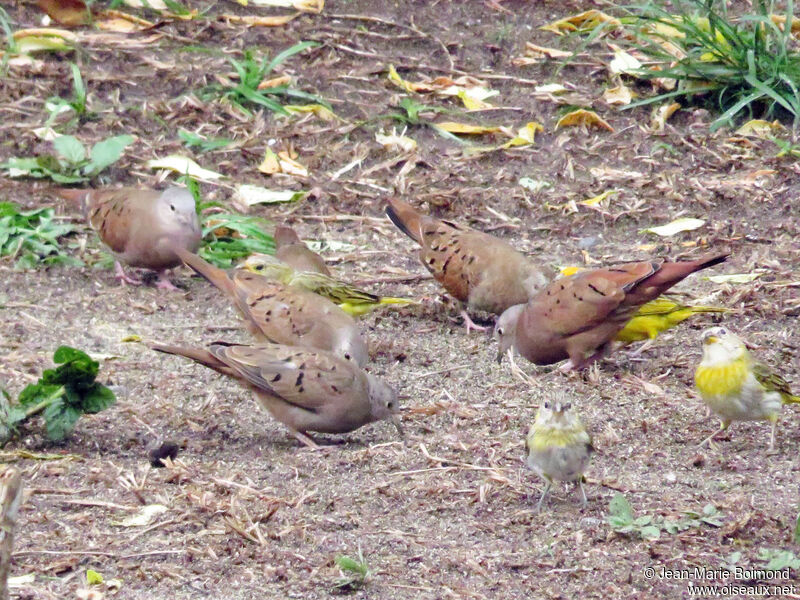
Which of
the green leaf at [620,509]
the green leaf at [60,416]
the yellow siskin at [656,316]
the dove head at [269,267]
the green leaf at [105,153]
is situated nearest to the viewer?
the green leaf at [620,509]

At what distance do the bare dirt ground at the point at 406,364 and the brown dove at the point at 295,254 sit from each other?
46 centimetres

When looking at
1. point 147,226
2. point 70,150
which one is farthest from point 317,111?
point 147,226

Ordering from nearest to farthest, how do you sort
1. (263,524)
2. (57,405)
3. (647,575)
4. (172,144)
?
1. (647,575)
2. (263,524)
3. (57,405)
4. (172,144)

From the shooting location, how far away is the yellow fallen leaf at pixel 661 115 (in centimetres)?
940

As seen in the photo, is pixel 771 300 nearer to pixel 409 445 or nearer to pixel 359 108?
pixel 409 445

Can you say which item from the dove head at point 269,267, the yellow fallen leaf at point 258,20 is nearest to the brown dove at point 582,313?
the dove head at point 269,267

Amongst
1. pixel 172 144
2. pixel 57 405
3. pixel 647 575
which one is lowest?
pixel 172 144

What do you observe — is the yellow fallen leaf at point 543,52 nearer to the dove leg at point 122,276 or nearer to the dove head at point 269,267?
the dove head at point 269,267

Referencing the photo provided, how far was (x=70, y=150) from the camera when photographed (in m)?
8.57

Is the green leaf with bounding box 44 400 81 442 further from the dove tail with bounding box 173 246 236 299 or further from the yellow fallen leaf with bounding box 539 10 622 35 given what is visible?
the yellow fallen leaf with bounding box 539 10 622 35

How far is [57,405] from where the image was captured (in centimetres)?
526

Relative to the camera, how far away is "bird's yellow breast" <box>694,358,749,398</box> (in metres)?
5.39

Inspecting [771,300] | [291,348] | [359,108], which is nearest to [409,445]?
[291,348]

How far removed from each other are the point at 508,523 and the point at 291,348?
5.59ft
